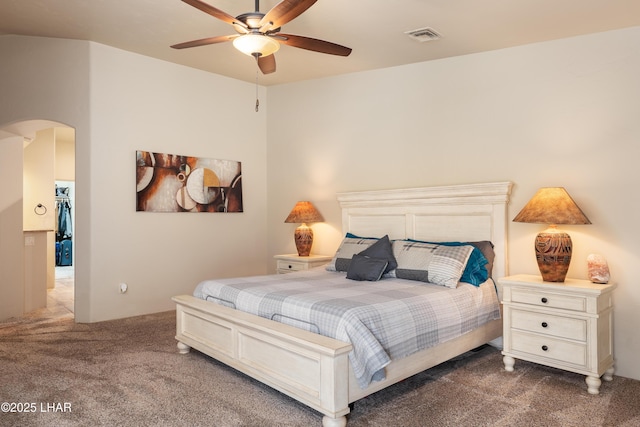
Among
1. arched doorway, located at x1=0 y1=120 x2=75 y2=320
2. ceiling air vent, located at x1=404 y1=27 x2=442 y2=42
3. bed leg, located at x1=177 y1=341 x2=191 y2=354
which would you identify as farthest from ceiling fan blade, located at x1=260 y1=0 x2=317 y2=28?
arched doorway, located at x1=0 y1=120 x2=75 y2=320

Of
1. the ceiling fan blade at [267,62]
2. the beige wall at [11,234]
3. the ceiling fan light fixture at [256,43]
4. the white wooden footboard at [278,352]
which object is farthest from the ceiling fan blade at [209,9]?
the beige wall at [11,234]

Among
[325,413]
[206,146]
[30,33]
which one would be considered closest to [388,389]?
[325,413]

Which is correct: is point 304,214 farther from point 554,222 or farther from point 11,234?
point 11,234

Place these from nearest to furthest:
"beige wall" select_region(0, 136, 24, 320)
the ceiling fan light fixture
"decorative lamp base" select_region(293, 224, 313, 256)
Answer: the ceiling fan light fixture < "beige wall" select_region(0, 136, 24, 320) < "decorative lamp base" select_region(293, 224, 313, 256)

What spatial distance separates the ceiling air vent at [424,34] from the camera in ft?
11.8

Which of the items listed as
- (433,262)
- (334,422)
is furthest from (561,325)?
(334,422)

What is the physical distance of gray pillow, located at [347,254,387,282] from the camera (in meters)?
3.58

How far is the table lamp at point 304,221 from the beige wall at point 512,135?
0.20m

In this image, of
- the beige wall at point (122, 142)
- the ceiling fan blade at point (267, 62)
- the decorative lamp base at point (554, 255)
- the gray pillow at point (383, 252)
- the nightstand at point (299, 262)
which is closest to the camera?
the decorative lamp base at point (554, 255)

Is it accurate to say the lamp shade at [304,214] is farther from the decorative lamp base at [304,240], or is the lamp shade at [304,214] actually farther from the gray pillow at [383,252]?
the gray pillow at [383,252]

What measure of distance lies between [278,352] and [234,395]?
0.43 m

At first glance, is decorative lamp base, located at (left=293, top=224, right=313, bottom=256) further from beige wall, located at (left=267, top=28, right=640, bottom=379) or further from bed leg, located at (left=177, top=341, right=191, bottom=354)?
bed leg, located at (left=177, top=341, right=191, bottom=354)

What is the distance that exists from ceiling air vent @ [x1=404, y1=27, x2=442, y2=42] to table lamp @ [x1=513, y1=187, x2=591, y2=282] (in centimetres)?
157

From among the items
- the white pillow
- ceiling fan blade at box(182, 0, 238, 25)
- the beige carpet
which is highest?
ceiling fan blade at box(182, 0, 238, 25)
